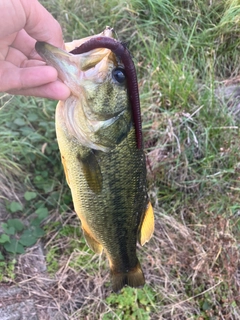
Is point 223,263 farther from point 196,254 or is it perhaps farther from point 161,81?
point 161,81

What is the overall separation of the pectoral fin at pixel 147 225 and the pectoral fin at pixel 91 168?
1.09 ft

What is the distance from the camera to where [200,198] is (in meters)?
2.84

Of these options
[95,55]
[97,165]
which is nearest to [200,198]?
[97,165]

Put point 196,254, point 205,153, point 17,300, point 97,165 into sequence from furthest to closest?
point 205,153 → point 196,254 → point 17,300 → point 97,165

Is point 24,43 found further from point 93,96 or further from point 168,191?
point 168,191

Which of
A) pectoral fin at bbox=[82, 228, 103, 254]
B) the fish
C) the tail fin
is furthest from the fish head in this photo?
the tail fin

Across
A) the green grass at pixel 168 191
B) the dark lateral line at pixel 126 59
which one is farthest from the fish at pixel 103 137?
the green grass at pixel 168 191

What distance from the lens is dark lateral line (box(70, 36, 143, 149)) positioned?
1.26 m

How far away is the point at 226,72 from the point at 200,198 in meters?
1.28

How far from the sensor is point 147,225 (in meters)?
1.80

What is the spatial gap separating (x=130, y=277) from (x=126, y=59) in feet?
4.08

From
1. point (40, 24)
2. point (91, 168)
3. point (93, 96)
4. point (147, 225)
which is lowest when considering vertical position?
point (147, 225)

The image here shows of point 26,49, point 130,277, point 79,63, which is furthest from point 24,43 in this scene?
point 130,277

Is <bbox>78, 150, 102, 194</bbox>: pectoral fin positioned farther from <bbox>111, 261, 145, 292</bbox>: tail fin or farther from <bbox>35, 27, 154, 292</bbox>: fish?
<bbox>111, 261, 145, 292</bbox>: tail fin
